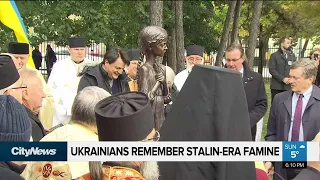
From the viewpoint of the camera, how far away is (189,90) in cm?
259

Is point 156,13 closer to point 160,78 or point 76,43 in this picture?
point 76,43

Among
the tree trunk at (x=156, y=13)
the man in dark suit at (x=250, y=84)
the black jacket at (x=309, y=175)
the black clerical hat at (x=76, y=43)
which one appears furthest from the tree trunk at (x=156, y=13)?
the black jacket at (x=309, y=175)

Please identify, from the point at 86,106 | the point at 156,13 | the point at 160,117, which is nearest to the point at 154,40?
the point at 160,117

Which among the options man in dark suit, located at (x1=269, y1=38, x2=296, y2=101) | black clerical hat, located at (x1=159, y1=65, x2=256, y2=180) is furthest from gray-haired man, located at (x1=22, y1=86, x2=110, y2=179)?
man in dark suit, located at (x1=269, y1=38, x2=296, y2=101)

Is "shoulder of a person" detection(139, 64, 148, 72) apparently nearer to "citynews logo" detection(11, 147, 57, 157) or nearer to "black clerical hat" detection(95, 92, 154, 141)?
"citynews logo" detection(11, 147, 57, 157)

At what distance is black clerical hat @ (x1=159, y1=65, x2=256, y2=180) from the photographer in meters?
2.51

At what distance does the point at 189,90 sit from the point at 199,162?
1.15 feet

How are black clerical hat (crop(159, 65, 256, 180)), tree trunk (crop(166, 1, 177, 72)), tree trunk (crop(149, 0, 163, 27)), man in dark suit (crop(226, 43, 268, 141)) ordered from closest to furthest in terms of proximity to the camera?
black clerical hat (crop(159, 65, 256, 180)) → man in dark suit (crop(226, 43, 268, 141)) → tree trunk (crop(149, 0, 163, 27)) → tree trunk (crop(166, 1, 177, 72))

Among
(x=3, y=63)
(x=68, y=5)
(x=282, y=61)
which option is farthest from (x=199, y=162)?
(x=68, y=5)

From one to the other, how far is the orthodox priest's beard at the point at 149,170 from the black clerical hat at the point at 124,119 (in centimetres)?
13

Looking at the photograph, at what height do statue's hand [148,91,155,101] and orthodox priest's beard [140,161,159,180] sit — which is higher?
orthodox priest's beard [140,161,159,180]

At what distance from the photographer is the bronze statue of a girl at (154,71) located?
4844 mm

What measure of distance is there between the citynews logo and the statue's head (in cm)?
193

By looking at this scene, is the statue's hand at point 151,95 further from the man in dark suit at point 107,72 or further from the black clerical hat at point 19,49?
the black clerical hat at point 19,49
